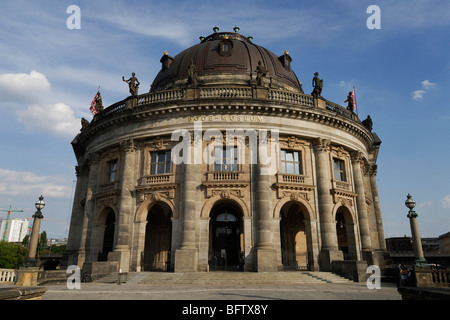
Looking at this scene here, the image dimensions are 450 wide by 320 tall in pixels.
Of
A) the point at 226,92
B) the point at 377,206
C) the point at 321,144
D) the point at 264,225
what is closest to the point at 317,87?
the point at 321,144

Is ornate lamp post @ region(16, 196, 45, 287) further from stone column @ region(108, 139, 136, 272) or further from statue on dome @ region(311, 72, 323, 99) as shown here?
statue on dome @ region(311, 72, 323, 99)

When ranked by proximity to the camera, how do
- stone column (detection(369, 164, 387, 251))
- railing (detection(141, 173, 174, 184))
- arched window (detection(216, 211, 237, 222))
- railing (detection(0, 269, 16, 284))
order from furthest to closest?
stone column (detection(369, 164, 387, 251))
arched window (detection(216, 211, 237, 222))
railing (detection(141, 173, 174, 184))
railing (detection(0, 269, 16, 284))

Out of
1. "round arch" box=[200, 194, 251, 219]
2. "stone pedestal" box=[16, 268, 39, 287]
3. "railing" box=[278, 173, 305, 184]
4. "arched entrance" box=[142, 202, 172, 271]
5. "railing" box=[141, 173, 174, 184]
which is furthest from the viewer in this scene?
"arched entrance" box=[142, 202, 172, 271]

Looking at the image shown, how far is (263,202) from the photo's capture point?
70.9 feet

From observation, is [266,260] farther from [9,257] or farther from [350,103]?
[9,257]

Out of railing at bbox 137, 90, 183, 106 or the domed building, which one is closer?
the domed building

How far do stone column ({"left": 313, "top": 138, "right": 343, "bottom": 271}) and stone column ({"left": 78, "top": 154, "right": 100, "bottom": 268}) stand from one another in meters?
18.4

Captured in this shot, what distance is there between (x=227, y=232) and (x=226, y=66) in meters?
15.9

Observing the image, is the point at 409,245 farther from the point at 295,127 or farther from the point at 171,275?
the point at 171,275

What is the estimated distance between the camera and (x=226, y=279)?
697 inches

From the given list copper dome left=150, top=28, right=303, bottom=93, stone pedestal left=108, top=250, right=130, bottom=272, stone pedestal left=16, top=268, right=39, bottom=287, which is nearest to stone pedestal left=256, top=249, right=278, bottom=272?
stone pedestal left=108, top=250, right=130, bottom=272

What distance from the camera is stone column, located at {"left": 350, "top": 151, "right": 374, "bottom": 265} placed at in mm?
25302

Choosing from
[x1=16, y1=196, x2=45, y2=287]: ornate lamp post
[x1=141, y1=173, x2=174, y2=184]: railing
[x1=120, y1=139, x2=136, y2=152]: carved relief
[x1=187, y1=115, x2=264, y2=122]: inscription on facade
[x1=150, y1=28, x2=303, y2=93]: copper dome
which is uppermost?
[x1=150, y1=28, x2=303, y2=93]: copper dome
